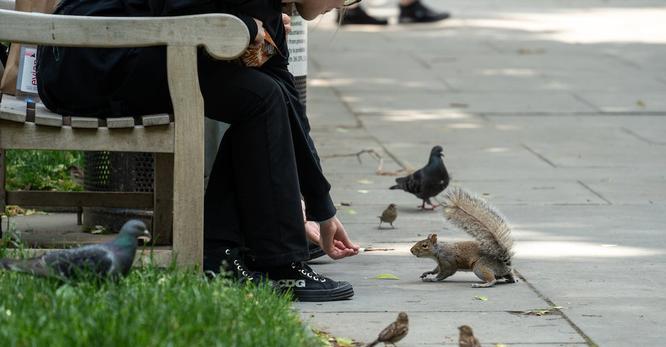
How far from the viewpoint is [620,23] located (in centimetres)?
1917

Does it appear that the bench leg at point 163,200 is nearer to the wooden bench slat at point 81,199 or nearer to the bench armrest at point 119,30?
the wooden bench slat at point 81,199

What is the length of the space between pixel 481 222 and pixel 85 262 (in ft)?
6.44

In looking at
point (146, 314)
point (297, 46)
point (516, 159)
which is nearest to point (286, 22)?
point (297, 46)

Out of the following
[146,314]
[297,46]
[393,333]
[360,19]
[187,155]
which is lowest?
[360,19]

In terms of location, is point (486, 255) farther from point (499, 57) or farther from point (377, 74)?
point (499, 57)

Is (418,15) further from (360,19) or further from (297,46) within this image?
(297,46)

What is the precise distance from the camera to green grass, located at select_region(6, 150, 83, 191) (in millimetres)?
7793

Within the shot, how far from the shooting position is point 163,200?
582cm

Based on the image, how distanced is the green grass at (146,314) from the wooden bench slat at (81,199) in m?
1.47

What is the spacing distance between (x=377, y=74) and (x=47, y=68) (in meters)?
8.85

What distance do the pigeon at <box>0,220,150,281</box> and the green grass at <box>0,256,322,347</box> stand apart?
0.04 metres

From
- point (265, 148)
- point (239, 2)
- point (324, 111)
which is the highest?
point (239, 2)

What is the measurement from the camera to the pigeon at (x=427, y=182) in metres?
7.55

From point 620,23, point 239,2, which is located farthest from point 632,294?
point 620,23
